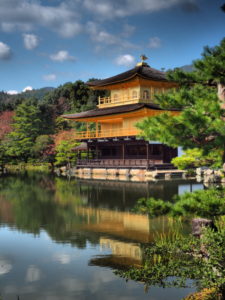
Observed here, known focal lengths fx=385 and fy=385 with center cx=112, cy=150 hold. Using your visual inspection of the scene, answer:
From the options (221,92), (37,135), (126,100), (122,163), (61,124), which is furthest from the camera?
(61,124)

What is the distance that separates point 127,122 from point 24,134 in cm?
1904

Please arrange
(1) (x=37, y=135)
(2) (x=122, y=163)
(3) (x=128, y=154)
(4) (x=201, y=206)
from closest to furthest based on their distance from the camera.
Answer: (4) (x=201, y=206) → (2) (x=122, y=163) → (3) (x=128, y=154) → (1) (x=37, y=135)

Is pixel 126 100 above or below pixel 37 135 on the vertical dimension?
above

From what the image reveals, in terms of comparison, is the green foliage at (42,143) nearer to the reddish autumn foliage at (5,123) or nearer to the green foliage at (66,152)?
the green foliage at (66,152)

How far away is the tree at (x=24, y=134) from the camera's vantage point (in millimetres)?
52031

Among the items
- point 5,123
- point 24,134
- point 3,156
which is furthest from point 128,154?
point 5,123

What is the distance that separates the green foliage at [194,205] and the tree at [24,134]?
152 ft

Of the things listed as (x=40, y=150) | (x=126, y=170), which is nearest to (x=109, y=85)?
(x=126, y=170)

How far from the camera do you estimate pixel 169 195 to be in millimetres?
21078

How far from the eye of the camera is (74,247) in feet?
35.8

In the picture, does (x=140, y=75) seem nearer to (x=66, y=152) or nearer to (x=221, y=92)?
(x=66, y=152)

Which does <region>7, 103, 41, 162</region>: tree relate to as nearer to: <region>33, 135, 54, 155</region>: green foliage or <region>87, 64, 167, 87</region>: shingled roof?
<region>33, 135, 54, 155</region>: green foliage

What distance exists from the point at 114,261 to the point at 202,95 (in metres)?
4.71

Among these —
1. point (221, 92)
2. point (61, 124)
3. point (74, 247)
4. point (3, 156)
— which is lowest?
point (74, 247)
